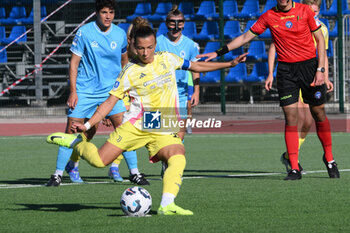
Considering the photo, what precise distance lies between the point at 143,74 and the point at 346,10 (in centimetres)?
1868

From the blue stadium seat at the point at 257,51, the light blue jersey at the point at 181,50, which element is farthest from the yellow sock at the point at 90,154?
the blue stadium seat at the point at 257,51

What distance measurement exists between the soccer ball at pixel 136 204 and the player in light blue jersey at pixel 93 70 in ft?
7.33

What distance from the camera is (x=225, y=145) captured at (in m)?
13.0

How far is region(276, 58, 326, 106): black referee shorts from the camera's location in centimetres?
780

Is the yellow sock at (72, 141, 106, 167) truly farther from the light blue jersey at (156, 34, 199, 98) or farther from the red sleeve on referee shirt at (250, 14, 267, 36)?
the light blue jersey at (156, 34, 199, 98)

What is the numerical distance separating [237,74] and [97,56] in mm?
15493

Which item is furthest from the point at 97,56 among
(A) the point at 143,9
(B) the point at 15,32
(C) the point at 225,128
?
(B) the point at 15,32

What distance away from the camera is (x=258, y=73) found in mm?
22812

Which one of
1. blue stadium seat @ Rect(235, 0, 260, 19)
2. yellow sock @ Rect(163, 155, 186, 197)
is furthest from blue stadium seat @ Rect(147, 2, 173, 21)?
yellow sock @ Rect(163, 155, 186, 197)

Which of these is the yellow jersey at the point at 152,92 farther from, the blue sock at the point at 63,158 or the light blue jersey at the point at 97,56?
the blue sock at the point at 63,158

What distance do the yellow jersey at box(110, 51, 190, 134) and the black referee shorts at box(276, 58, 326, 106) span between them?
90.9 inches

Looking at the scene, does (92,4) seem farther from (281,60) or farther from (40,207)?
(40,207)

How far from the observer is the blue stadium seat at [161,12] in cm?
2408

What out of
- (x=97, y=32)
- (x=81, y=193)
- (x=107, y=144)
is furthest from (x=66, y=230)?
(x=97, y=32)
